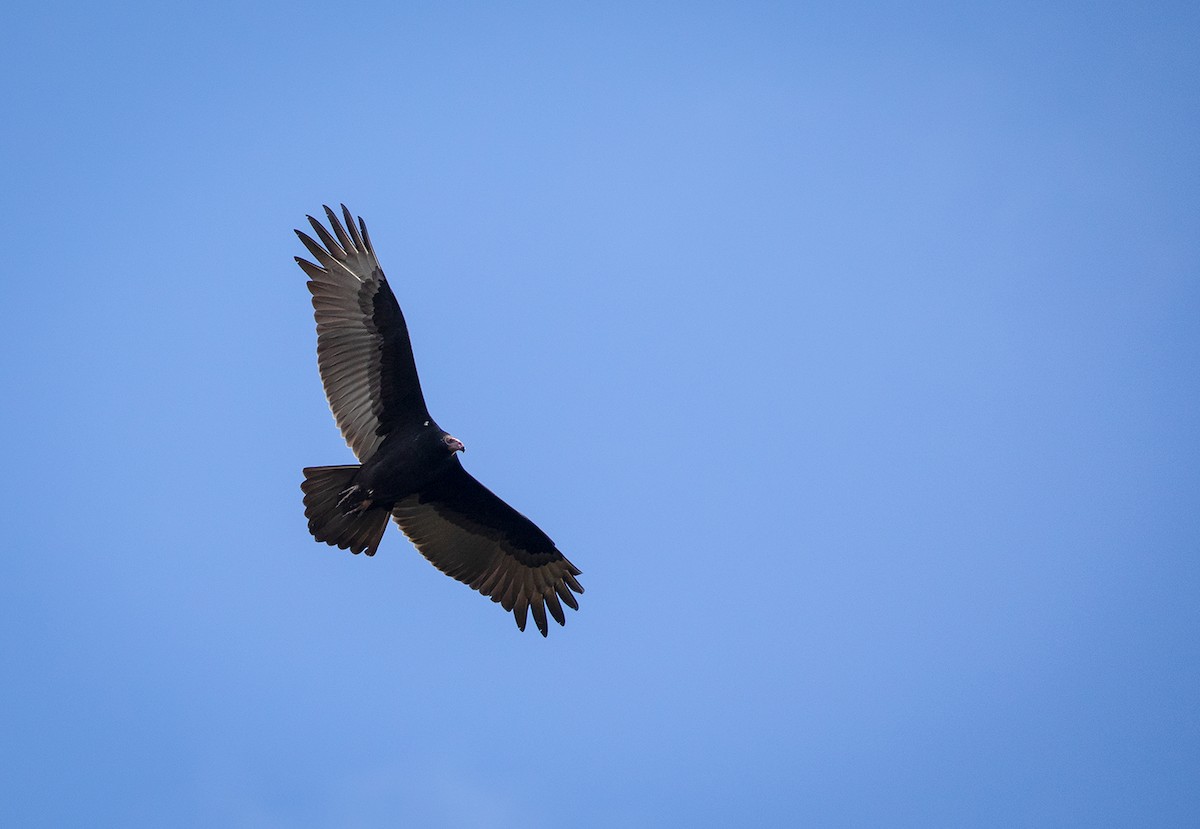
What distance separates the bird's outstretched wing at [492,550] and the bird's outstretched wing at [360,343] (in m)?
1.13

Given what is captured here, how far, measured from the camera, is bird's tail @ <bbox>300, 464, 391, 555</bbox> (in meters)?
14.2

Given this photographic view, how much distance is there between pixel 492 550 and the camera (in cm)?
1545

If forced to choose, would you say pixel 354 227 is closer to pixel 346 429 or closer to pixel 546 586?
pixel 346 429

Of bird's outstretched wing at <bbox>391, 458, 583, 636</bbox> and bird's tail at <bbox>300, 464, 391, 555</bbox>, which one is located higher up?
bird's outstretched wing at <bbox>391, 458, 583, 636</bbox>

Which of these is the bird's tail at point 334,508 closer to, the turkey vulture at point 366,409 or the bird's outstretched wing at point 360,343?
the turkey vulture at point 366,409

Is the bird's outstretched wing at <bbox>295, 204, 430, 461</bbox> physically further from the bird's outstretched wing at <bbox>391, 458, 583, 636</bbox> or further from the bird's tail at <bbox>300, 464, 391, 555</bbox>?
the bird's outstretched wing at <bbox>391, 458, 583, 636</bbox>

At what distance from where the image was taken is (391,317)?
14383mm

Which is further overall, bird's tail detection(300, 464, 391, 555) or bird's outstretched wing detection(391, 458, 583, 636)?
bird's outstretched wing detection(391, 458, 583, 636)

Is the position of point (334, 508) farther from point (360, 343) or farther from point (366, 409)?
point (360, 343)

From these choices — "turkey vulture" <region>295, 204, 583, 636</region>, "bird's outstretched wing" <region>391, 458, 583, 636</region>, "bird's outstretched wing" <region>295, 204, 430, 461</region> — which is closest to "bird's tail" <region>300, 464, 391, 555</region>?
"turkey vulture" <region>295, 204, 583, 636</region>

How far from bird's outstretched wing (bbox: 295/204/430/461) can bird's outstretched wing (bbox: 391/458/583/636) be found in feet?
3.70

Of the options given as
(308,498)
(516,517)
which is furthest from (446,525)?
(308,498)

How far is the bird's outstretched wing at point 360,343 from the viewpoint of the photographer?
1441 centimetres

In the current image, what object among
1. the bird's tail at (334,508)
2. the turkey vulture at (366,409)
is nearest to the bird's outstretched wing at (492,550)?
the turkey vulture at (366,409)
